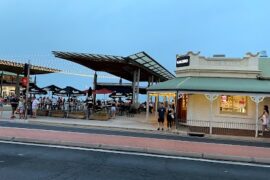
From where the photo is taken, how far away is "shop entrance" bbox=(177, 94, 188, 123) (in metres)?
30.1

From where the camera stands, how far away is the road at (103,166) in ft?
31.4

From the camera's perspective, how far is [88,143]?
50.3ft

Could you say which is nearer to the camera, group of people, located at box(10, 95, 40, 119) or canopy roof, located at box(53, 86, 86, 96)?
group of people, located at box(10, 95, 40, 119)

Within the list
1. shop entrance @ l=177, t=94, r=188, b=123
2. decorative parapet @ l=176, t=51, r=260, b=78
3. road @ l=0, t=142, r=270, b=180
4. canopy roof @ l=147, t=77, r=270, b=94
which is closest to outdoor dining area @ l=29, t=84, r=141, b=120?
shop entrance @ l=177, t=94, r=188, b=123

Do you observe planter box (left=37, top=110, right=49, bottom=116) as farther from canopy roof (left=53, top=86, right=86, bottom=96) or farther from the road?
the road

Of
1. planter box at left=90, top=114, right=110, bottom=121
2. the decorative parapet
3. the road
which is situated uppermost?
the decorative parapet

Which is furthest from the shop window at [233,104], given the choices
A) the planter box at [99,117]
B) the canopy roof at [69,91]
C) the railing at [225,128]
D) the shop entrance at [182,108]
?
the canopy roof at [69,91]

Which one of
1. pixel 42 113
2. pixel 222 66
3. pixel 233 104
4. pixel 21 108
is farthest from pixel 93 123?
pixel 222 66

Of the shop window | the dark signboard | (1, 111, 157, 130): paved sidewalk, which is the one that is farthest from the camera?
the dark signboard

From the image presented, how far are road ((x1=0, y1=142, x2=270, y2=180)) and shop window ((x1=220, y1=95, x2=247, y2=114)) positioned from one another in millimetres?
15618

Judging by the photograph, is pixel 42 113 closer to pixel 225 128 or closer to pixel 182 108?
pixel 182 108

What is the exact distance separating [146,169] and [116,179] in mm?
1744

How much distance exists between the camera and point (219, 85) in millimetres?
27266

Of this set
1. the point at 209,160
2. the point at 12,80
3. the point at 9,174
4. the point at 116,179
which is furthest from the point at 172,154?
the point at 12,80
